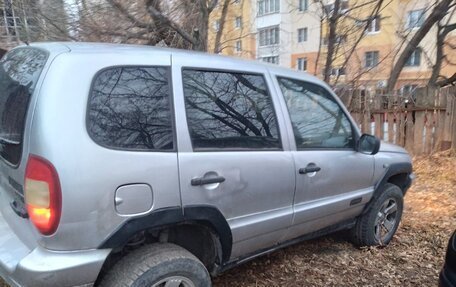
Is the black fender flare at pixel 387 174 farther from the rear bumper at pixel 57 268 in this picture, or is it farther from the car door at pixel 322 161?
the rear bumper at pixel 57 268

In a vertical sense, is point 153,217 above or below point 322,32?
below

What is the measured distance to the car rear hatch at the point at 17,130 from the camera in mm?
2008

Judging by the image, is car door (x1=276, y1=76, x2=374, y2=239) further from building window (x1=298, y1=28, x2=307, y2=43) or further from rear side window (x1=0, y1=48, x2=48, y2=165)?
building window (x1=298, y1=28, x2=307, y2=43)

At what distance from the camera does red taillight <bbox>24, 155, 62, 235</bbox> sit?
6.13 ft

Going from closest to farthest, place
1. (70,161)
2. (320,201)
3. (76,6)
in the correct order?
(70,161)
(320,201)
(76,6)

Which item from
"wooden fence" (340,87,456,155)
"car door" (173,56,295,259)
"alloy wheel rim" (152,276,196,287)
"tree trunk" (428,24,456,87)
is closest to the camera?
"alloy wheel rim" (152,276,196,287)

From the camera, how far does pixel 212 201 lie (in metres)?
2.37

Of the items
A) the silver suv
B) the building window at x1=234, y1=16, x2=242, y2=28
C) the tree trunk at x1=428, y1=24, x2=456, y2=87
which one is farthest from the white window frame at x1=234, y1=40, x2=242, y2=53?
the silver suv

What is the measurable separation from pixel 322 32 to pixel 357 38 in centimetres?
76

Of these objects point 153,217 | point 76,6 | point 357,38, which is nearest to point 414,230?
point 153,217

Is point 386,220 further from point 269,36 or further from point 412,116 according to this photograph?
point 269,36

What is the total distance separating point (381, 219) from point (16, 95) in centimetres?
347

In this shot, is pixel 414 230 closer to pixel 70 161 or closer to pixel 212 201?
pixel 212 201

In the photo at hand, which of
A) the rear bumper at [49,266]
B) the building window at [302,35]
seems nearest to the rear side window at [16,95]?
the rear bumper at [49,266]
